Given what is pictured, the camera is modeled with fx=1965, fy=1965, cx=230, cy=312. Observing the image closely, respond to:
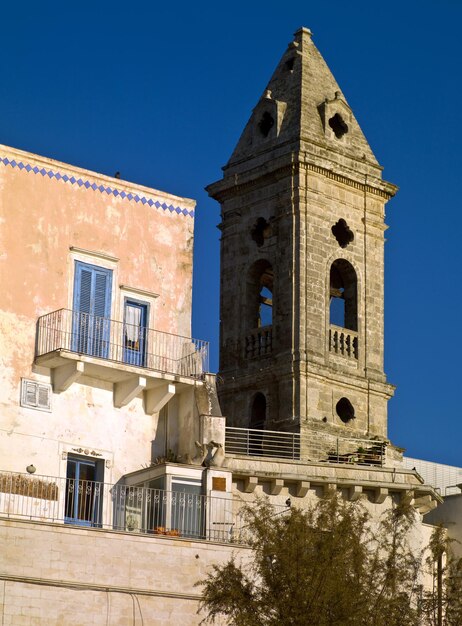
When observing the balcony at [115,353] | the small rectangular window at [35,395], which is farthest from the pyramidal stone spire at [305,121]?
the small rectangular window at [35,395]

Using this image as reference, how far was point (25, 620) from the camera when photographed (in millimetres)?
36469

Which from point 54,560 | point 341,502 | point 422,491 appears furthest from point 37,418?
point 422,491

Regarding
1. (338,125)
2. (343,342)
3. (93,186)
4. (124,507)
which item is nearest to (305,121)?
(338,125)

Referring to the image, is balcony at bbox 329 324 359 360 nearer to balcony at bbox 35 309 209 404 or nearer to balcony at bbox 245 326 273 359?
balcony at bbox 245 326 273 359

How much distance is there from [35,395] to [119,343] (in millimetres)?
2344

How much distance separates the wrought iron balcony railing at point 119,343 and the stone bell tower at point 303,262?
8.36 metres

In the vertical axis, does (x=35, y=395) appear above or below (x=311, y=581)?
above

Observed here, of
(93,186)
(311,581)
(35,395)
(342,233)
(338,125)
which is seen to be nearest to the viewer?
(311,581)

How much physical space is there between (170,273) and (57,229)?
308cm

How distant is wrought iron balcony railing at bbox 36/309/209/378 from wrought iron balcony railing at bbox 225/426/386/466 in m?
5.00

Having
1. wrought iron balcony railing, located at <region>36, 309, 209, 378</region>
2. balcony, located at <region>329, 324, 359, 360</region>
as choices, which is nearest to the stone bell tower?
balcony, located at <region>329, 324, 359, 360</region>

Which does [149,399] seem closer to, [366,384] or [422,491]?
[422,491]

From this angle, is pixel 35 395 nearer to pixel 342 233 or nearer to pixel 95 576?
pixel 95 576

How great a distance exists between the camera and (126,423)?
138 feet
